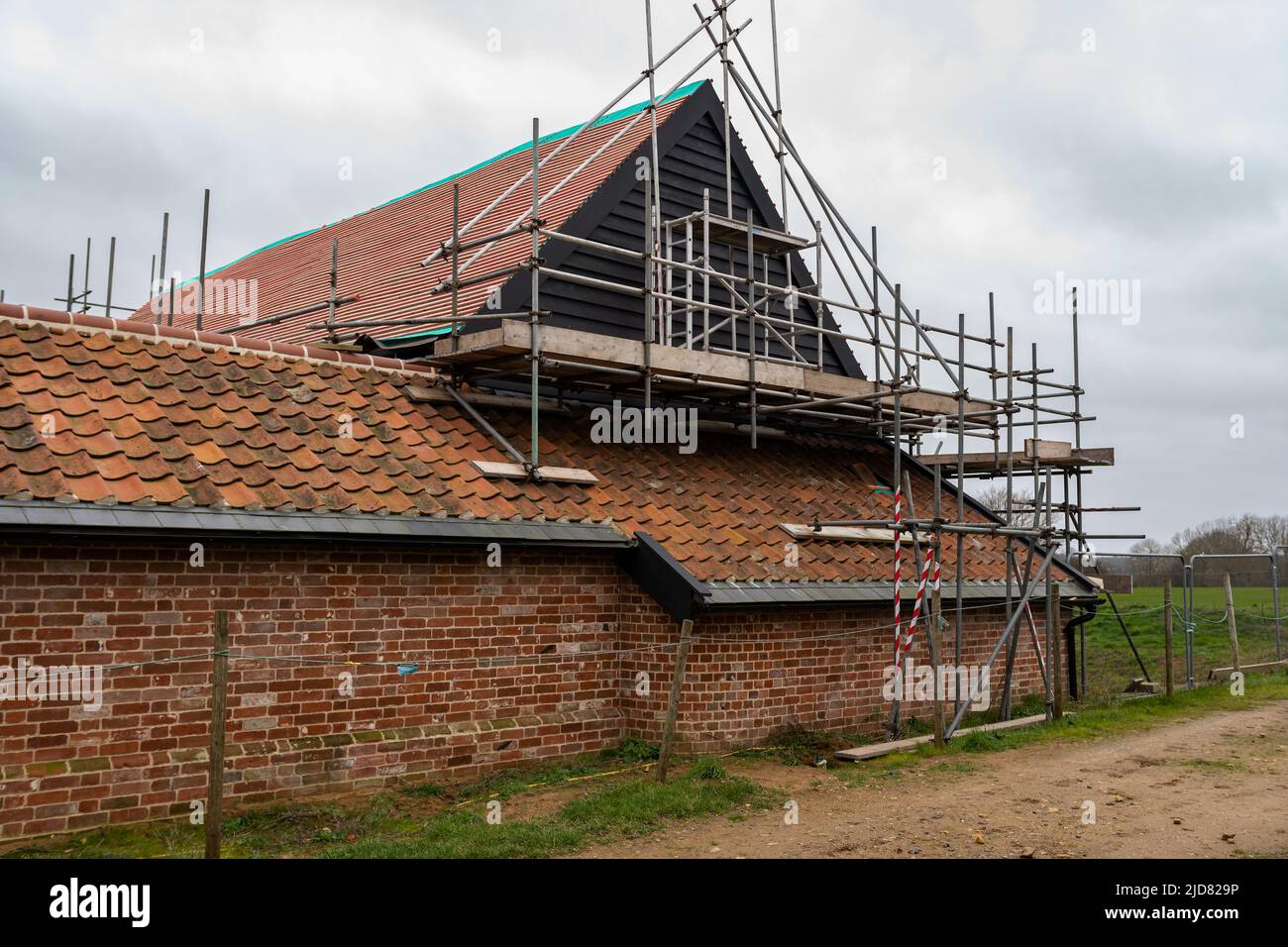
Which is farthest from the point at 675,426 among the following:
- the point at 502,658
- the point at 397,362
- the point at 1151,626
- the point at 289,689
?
the point at 1151,626

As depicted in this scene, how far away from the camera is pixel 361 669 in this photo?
10031mm

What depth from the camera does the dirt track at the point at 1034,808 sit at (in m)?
8.21

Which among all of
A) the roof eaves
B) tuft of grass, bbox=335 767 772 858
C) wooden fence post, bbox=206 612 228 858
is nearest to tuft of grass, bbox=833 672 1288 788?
tuft of grass, bbox=335 767 772 858

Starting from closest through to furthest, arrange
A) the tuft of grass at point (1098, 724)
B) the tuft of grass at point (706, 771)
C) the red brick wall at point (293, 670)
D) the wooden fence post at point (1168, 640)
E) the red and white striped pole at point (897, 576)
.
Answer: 1. the red brick wall at point (293, 670)
2. the tuft of grass at point (706, 771)
3. the tuft of grass at point (1098, 724)
4. the red and white striped pole at point (897, 576)
5. the wooden fence post at point (1168, 640)

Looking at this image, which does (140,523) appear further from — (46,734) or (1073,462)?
(1073,462)

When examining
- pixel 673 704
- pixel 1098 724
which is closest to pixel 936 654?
pixel 1098 724

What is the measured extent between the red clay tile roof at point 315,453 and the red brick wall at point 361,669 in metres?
0.50

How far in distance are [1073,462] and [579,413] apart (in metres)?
8.95

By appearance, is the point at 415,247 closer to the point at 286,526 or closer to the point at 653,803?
the point at 286,526
